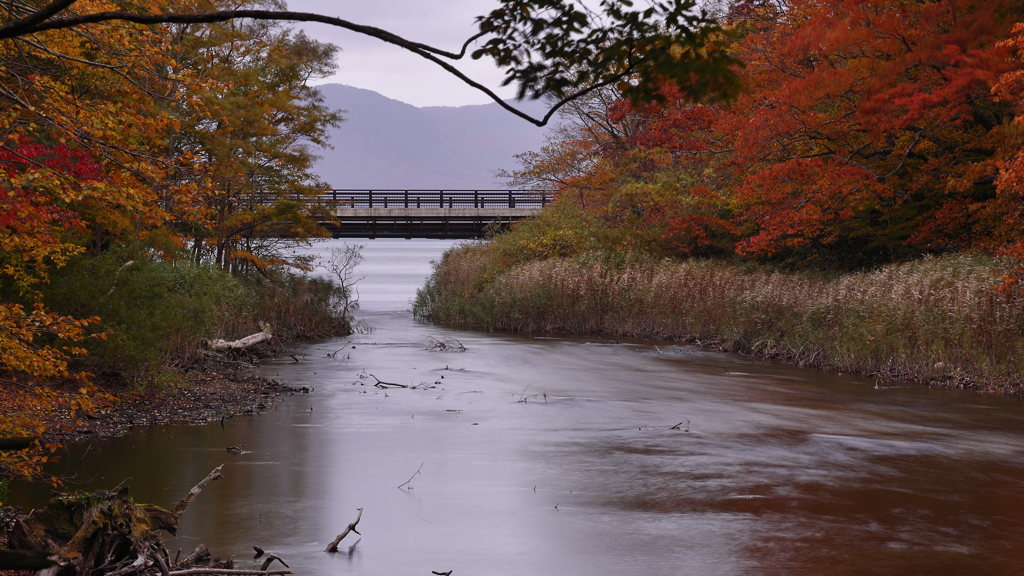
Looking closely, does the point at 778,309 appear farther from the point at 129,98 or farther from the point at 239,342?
the point at 129,98

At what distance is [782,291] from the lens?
20.7 m

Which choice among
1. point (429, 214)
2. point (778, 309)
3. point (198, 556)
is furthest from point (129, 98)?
point (429, 214)

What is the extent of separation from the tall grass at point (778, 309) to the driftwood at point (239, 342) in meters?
8.83

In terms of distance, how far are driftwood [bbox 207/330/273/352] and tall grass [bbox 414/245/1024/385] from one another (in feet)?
29.0

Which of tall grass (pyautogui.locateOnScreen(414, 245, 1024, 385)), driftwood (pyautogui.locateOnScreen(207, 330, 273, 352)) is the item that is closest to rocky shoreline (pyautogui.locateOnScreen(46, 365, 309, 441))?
driftwood (pyautogui.locateOnScreen(207, 330, 273, 352))

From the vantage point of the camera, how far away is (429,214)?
150 feet

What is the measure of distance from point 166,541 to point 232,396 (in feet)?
23.3

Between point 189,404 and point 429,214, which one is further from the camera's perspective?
point 429,214

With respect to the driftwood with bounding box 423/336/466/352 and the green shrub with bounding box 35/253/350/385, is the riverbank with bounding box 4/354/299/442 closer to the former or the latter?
the green shrub with bounding box 35/253/350/385

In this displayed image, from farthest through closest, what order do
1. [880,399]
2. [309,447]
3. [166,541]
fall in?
1. [880,399]
2. [309,447]
3. [166,541]

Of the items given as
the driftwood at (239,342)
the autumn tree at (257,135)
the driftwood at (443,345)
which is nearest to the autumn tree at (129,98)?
the autumn tree at (257,135)

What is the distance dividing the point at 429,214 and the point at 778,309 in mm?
27512

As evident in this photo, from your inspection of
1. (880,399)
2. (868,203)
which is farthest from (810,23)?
(880,399)

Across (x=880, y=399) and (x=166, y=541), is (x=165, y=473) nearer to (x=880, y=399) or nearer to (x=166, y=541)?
(x=166, y=541)
